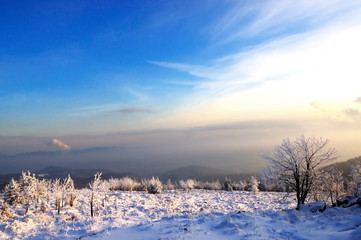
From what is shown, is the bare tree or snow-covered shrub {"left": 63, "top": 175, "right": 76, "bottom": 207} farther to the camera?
snow-covered shrub {"left": 63, "top": 175, "right": 76, "bottom": 207}

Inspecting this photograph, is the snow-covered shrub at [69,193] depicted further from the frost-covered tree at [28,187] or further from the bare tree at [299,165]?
the bare tree at [299,165]

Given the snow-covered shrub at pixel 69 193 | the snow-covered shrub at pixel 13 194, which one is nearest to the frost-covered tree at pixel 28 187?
the snow-covered shrub at pixel 13 194

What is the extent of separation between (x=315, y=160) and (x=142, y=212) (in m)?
21.8

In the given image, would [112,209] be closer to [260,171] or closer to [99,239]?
[99,239]

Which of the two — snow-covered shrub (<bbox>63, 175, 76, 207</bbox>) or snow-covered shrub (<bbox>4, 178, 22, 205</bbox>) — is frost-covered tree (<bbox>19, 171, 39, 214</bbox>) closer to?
snow-covered shrub (<bbox>4, 178, 22, 205</bbox>)

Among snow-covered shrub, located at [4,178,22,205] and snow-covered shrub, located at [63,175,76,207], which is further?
snow-covered shrub, located at [4,178,22,205]

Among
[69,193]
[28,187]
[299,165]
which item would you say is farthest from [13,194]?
[299,165]

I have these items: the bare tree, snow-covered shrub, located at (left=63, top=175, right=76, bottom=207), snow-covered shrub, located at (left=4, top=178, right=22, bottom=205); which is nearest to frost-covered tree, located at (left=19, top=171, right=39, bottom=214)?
snow-covered shrub, located at (left=4, top=178, right=22, bottom=205)

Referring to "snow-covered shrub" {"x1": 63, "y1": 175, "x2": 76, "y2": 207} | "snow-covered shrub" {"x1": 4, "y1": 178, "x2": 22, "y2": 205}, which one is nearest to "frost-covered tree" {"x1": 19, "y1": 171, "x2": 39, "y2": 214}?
"snow-covered shrub" {"x1": 4, "y1": 178, "x2": 22, "y2": 205}

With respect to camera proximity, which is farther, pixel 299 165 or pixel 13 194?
pixel 13 194

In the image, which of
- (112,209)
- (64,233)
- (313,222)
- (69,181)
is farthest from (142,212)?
(313,222)

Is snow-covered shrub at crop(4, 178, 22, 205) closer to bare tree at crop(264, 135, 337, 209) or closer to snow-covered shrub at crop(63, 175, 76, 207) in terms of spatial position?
snow-covered shrub at crop(63, 175, 76, 207)

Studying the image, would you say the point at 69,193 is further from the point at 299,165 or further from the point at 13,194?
the point at 299,165

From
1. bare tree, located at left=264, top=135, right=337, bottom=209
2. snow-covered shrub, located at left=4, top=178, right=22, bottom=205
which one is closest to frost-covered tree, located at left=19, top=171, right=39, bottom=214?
snow-covered shrub, located at left=4, top=178, right=22, bottom=205
